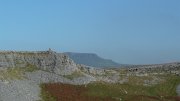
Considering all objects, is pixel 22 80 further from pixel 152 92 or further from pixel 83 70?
pixel 152 92

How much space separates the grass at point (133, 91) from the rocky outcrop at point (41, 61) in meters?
9.48

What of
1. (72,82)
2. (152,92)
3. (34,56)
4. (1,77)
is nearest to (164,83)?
(152,92)

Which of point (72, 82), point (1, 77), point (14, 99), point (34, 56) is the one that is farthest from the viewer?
point (34, 56)

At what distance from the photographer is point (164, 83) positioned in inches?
3789

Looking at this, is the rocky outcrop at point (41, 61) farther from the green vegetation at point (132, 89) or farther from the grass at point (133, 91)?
the green vegetation at point (132, 89)

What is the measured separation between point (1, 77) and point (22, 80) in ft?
14.4

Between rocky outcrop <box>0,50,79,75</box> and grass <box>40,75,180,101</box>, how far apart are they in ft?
31.1

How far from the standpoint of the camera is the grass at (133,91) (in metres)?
79.5

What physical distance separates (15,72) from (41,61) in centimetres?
883

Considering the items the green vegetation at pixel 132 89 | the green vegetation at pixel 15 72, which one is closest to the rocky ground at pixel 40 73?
the green vegetation at pixel 15 72

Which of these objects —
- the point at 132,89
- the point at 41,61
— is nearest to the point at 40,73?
the point at 41,61

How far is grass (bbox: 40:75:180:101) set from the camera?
79.5 m

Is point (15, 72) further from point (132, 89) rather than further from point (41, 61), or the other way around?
point (132, 89)

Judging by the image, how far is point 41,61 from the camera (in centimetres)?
9362
